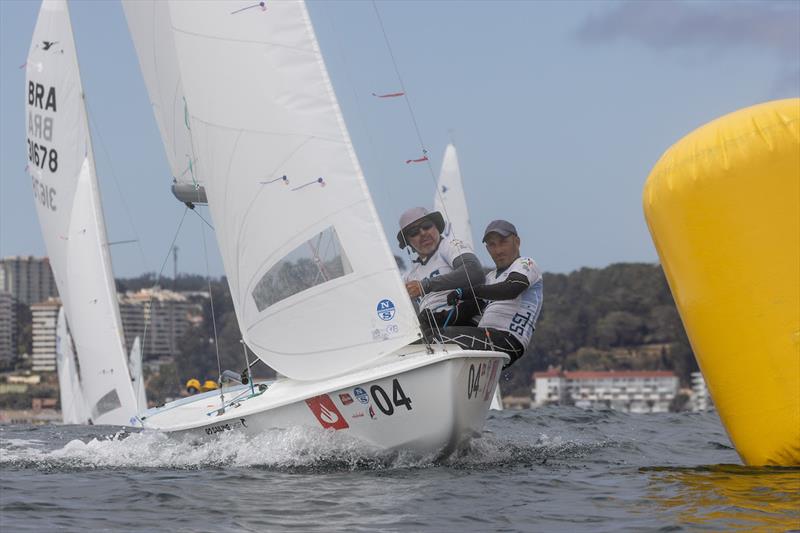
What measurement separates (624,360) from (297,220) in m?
76.0

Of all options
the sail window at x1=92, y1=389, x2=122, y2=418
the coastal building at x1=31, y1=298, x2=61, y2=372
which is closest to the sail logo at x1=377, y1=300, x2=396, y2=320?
the sail window at x1=92, y1=389, x2=122, y2=418

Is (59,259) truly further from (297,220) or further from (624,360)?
(624,360)

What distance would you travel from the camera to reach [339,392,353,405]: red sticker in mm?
7500

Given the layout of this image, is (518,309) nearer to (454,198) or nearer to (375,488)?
(375,488)

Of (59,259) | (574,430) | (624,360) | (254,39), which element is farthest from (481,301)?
(624,360)

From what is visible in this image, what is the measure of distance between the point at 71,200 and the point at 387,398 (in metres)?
8.57

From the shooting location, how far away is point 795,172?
668 cm

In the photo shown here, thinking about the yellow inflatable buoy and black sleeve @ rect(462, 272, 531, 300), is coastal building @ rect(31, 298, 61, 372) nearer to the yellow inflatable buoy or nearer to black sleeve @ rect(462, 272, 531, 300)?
black sleeve @ rect(462, 272, 531, 300)

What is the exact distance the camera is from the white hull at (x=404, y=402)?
7.30 m

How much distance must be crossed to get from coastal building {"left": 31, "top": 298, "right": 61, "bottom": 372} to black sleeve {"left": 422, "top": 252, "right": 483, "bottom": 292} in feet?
270

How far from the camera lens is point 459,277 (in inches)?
332

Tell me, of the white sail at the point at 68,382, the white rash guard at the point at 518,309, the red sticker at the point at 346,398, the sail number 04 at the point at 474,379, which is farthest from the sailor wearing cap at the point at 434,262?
the white sail at the point at 68,382

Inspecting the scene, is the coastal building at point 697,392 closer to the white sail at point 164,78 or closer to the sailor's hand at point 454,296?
the white sail at point 164,78

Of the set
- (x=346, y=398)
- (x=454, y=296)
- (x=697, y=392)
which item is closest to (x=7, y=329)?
(x=697, y=392)
